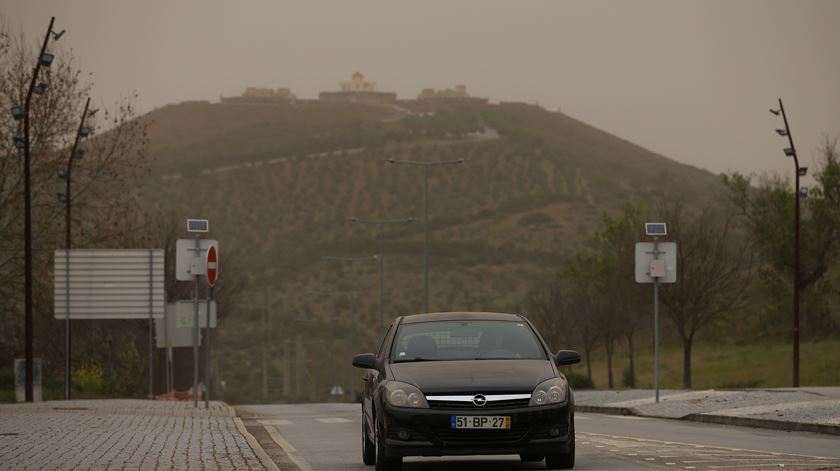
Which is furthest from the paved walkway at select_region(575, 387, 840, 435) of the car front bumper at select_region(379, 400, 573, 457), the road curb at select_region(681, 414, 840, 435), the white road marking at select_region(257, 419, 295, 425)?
the car front bumper at select_region(379, 400, 573, 457)

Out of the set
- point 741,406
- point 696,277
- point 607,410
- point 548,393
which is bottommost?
point 607,410

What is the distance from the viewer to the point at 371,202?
137500mm

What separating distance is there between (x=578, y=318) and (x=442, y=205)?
66570 mm

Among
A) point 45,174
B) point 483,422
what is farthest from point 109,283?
point 483,422

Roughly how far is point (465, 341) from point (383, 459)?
1.70 meters

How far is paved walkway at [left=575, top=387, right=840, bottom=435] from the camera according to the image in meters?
23.1

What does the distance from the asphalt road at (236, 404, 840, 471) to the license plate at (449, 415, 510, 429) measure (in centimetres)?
136

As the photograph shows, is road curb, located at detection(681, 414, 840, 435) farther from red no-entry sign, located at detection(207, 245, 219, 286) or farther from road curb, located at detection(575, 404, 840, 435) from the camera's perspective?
red no-entry sign, located at detection(207, 245, 219, 286)

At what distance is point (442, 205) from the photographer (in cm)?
13875

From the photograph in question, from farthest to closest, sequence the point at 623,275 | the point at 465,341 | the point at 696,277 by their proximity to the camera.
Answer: the point at 623,275, the point at 696,277, the point at 465,341

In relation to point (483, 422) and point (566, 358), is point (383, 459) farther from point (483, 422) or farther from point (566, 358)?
→ point (566, 358)

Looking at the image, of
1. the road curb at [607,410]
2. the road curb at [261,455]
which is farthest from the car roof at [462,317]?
the road curb at [607,410]

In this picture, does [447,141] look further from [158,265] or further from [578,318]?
[158,265]

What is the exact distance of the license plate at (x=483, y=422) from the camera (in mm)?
13586
